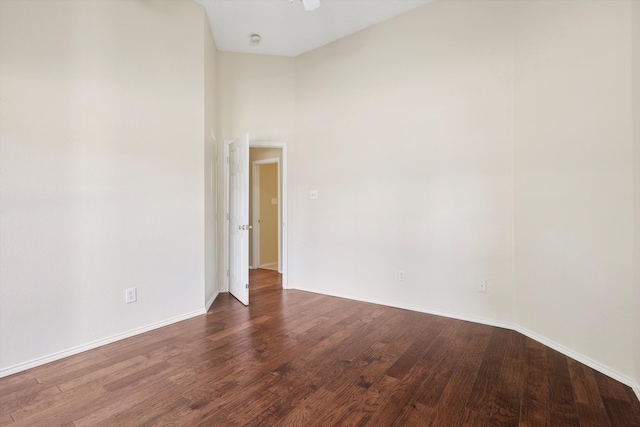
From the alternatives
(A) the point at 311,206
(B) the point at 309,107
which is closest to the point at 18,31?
(B) the point at 309,107

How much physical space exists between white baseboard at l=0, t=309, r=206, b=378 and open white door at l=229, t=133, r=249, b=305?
0.61 m

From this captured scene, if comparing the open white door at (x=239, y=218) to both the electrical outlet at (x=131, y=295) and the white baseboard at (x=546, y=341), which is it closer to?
the electrical outlet at (x=131, y=295)

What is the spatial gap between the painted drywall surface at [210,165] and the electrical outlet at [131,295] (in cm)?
73

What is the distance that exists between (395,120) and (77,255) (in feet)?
10.7

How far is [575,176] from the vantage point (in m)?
2.18

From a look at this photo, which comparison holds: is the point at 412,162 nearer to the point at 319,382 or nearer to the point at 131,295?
the point at 319,382

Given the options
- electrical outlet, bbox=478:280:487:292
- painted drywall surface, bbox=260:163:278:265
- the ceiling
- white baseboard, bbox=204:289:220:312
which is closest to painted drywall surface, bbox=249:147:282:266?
painted drywall surface, bbox=260:163:278:265

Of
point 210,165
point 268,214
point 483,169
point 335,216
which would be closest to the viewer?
point 483,169

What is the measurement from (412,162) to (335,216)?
1.16 m

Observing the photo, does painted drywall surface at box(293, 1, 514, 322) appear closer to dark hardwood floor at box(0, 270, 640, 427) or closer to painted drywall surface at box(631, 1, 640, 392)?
dark hardwood floor at box(0, 270, 640, 427)

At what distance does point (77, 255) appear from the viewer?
2273 millimetres

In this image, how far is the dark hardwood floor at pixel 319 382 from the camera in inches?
61.6

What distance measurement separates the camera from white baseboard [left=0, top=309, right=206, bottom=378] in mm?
1976

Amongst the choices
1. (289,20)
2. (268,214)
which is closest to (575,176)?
(289,20)
